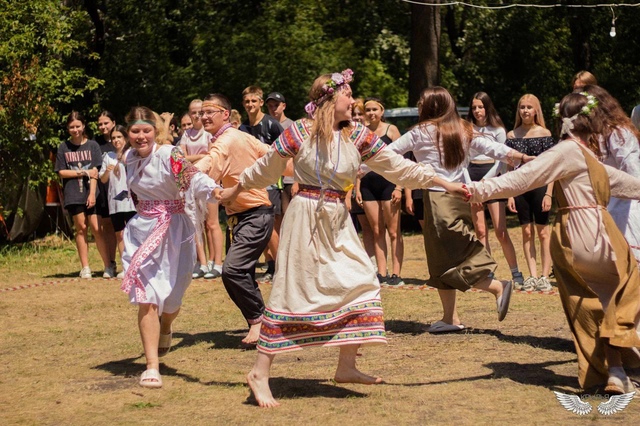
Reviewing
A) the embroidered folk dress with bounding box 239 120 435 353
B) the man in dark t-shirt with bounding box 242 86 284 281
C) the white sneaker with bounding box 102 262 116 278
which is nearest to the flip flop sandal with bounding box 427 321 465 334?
the embroidered folk dress with bounding box 239 120 435 353

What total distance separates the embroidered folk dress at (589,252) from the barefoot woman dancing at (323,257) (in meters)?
1.06

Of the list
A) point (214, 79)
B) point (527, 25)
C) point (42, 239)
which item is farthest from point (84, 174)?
point (527, 25)

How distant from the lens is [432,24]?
63.8 ft

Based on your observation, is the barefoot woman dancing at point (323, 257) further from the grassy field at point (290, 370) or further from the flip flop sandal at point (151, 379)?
the flip flop sandal at point (151, 379)

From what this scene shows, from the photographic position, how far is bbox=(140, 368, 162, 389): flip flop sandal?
7.21 m

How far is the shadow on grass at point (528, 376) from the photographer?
6.94m

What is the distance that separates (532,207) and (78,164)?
19.0ft

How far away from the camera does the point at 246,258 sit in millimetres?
8453

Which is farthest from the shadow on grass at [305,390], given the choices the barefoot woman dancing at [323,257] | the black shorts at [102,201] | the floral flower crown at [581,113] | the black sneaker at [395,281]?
the black shorts at [102,201]

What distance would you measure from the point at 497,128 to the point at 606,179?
4.67 m

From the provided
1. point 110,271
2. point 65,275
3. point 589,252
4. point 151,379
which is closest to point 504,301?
point 589,252

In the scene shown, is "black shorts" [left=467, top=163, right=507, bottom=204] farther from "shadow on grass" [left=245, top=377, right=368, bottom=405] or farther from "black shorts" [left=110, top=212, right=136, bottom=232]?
"shadow on grass" [left=245, top=377, right=368, bottom=405]

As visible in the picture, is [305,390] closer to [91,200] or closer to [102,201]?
[91,200]

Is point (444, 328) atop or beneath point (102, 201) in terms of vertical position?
beneath
